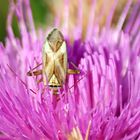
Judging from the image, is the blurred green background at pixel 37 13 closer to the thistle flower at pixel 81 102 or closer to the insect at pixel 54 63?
the thistle flower at pixel 81 102

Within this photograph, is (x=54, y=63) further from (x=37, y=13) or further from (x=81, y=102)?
(x=37, y=13)

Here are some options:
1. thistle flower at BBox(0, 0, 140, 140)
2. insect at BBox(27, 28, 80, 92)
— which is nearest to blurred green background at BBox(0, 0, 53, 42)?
thistle flower at BBox(0, 0, 140, 140)

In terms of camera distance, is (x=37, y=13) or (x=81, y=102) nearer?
(x=81, y=102)

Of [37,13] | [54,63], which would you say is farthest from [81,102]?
[37,13]

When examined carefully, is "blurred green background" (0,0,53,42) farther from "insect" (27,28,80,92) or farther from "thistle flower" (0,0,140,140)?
"insect" (27,28,80,92)

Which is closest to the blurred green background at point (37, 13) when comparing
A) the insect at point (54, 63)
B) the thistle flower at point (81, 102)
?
the thistle flower at point (81, 102)

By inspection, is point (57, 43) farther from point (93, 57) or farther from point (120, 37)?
point (120, 37)

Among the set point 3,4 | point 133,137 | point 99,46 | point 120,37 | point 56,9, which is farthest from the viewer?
point 3,4

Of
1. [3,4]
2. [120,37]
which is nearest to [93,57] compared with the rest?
[120,37]
